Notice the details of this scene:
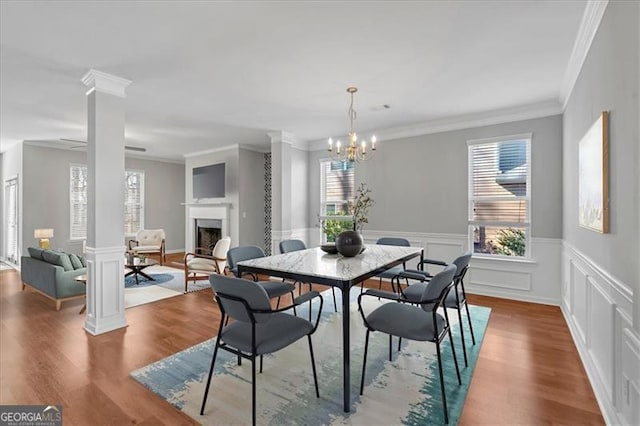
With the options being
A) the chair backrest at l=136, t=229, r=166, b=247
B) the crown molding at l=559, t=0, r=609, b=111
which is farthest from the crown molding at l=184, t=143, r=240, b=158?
the crown molding at l=559, t=0, r=609, b=111

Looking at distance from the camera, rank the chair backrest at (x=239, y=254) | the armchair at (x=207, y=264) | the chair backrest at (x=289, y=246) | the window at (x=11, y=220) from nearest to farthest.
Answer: the chair backrest at (x=239, y=254)
the chair backrest at (x=289, y=246)
the armchair at (x=207, y=264)
the window at (x=11, y=220)

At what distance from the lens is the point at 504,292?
4367 mm

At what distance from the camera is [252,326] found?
1.78 metres

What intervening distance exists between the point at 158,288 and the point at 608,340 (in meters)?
5.29

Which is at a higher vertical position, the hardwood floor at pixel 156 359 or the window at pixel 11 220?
the window at pixel 11 220

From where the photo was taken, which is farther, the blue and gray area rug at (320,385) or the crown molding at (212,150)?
the crown molding at (212,150)

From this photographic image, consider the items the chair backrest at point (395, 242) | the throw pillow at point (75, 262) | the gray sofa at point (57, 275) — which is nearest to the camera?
the gray sofa at point (57, 275)

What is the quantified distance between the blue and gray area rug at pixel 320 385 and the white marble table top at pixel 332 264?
0.80 metres

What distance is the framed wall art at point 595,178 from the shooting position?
1.87m

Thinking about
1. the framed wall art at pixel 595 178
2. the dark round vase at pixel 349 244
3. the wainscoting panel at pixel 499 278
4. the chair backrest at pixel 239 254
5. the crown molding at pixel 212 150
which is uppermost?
the crown molding at pixel 212 150

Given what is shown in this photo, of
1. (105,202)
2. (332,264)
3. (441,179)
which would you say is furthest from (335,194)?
(105,202)

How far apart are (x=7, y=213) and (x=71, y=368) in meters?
7.16

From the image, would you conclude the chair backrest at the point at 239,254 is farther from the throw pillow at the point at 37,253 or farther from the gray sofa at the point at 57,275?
the throw pillow at the point at 37,253

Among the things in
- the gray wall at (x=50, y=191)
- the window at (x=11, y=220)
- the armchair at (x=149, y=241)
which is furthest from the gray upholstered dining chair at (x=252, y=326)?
the window at (x=11, y=220)
